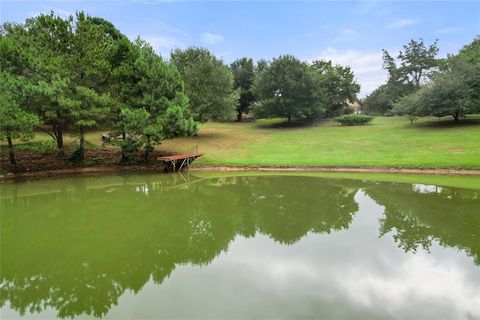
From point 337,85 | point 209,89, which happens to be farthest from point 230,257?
point 337,85

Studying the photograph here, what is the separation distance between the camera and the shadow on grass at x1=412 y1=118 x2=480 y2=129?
31.4 m

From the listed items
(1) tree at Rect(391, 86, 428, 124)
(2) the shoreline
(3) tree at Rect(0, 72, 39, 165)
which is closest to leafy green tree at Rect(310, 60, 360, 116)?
(1) tree at Rect(391, 86, 428, 124)

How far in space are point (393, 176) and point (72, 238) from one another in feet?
50.7

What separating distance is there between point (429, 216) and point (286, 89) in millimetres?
29045

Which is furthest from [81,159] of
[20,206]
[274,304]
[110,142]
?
[274,304]

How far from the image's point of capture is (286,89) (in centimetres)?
3775

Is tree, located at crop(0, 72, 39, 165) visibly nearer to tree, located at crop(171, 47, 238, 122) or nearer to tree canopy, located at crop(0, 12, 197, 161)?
tree canopy, located at crop(0, 12, 197, 161)

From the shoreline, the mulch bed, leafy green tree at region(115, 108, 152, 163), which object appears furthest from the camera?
the mulch bed

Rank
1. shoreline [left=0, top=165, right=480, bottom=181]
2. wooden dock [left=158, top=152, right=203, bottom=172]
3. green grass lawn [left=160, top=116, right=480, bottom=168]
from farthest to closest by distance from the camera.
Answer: green grass lawn [left=160, top=116, right=480, bottom=168] < wooden dock [left=158, top=152, right=203, bottom=172] < shoreline [left=0, top=165, right=480, bottom=181]

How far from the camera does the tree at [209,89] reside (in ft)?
102

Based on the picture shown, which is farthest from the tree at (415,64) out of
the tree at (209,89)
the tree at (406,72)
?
the tree at (209,89)

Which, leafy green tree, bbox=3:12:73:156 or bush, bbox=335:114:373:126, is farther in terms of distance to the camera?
bush, bbox=335:114:373:126

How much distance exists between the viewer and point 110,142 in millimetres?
19844

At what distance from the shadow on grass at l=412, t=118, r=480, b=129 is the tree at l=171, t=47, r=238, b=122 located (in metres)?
19.7
